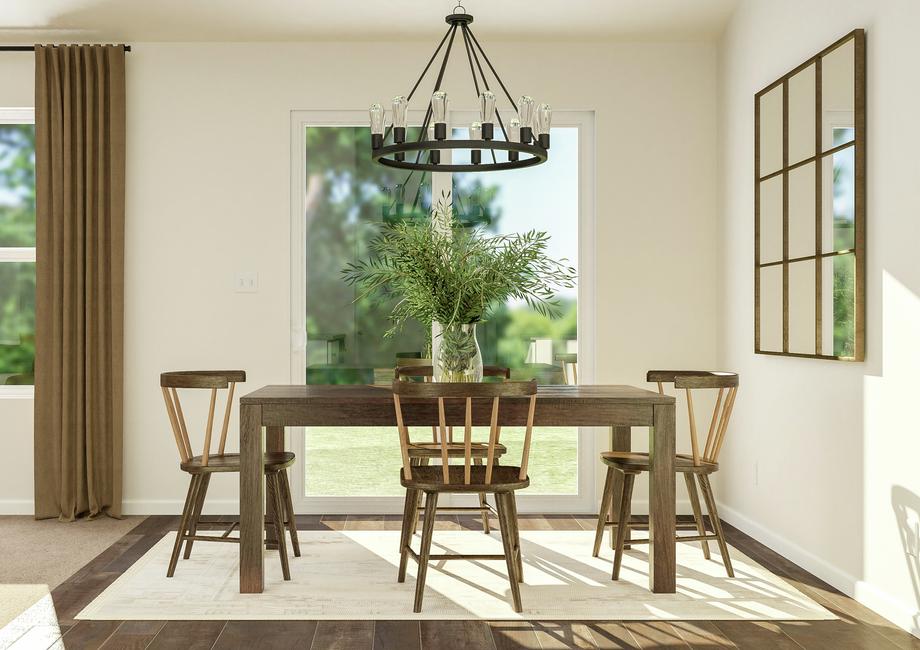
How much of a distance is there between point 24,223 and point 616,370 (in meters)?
3.44

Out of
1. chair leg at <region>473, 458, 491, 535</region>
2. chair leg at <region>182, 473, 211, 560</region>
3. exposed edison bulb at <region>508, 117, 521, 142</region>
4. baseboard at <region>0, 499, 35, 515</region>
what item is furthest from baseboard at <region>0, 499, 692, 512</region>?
exposed edison bulb at <region>508, 117, 521, 142</region>

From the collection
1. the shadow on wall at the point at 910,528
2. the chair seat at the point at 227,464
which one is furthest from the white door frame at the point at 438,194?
Answer: the shadow on wall at the point at 910,528

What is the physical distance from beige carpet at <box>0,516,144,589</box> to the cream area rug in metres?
0.31

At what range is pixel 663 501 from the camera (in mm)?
3330

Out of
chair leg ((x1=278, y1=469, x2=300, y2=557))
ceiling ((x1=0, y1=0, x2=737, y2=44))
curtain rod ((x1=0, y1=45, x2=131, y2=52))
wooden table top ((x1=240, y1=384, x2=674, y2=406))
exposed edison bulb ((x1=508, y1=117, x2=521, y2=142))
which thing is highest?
ceiling ((x1=0, y1=0, x2=737, y2=44))

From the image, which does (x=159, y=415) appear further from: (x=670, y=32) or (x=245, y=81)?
(x=670, y=32)

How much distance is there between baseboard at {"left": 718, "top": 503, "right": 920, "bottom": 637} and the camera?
299cm

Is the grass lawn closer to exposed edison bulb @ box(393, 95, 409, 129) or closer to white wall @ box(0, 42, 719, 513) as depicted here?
white wall @ box(0, 42, 719, 513)

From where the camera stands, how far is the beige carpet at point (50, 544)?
3.67 metres

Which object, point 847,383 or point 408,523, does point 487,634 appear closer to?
point 408,523

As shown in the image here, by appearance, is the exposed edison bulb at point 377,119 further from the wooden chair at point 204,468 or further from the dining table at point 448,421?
the wooden chair at point 204,468

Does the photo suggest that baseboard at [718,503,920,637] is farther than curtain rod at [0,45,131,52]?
No

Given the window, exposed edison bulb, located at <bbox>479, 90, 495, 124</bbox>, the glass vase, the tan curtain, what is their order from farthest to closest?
the window → the tan curtain → the glass vase → exposed edison bulb, located at <bbox>479, 90, 495, 124</bbox>

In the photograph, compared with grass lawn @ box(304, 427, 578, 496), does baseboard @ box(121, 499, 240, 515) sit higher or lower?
lower
